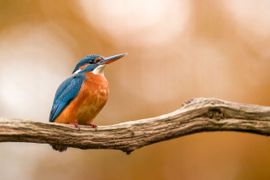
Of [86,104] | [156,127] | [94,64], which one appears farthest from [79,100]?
[156,127]

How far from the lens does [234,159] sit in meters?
9.03

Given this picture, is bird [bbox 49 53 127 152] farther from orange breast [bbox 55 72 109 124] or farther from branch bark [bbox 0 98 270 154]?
branch bark [bbox 0 98 270 154]

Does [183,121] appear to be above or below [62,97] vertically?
below

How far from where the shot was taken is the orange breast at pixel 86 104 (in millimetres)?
6328

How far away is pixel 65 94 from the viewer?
257 inches

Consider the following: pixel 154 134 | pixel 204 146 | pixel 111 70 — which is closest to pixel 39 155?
pixel 111 70

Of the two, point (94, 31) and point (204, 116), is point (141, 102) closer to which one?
point (94, 31)

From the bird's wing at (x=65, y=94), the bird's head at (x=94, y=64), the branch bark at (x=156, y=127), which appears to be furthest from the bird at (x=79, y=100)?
the branch bark at (x=156, y=127)

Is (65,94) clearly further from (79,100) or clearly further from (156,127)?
(156,127)

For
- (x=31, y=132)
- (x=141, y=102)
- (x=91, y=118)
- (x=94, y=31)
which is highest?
(x=94, y=31)

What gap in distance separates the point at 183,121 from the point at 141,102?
4.17 metres

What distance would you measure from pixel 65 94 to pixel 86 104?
0.25 meters

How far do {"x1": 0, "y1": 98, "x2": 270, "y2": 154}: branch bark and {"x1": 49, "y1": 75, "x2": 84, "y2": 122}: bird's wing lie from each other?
47.0 inches

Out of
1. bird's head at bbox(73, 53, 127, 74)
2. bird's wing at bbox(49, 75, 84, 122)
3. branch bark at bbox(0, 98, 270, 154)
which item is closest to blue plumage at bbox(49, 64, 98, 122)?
bird's wing at bbox(49, 75, 84, 122)
